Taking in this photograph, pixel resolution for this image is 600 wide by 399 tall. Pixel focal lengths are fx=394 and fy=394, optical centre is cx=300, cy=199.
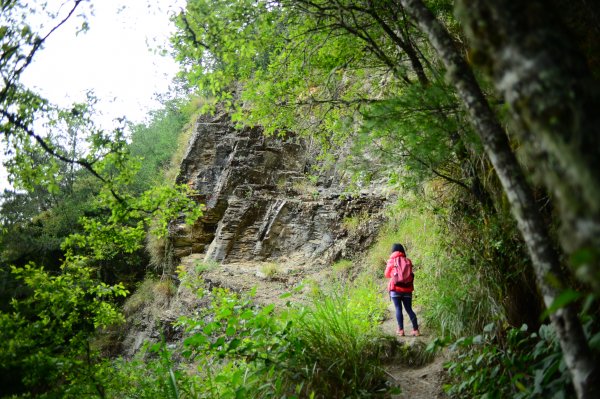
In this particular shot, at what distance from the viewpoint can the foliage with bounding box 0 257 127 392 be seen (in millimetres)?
2967

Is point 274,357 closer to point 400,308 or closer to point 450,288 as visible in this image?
point 450,288

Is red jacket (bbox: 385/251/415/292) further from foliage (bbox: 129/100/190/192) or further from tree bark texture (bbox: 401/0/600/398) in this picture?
foliage (bbox: 129/100/190/192)

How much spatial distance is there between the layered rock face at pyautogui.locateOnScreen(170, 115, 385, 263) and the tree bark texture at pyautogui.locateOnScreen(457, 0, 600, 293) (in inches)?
362

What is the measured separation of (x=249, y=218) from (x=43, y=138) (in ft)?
28.9

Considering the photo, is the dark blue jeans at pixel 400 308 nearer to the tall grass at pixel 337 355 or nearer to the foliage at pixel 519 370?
the tall grass at pixel 337 355

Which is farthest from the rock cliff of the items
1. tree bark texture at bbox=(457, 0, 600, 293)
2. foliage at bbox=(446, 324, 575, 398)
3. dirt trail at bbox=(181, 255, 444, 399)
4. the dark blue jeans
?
tree bark texture at bbox=(457, 0, 600, 293)

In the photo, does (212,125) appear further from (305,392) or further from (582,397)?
(582,397)

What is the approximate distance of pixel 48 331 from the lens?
3350mm

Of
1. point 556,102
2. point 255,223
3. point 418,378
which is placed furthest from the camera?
point 255,223

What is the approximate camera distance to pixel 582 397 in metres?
1.80

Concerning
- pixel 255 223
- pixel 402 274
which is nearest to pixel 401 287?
pixel 402 274

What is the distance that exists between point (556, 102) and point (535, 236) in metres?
0.96

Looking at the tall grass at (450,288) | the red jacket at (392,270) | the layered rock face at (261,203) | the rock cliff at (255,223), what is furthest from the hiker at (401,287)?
the layered rock face at (261,203)

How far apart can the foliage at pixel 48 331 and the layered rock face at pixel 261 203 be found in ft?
23.3
